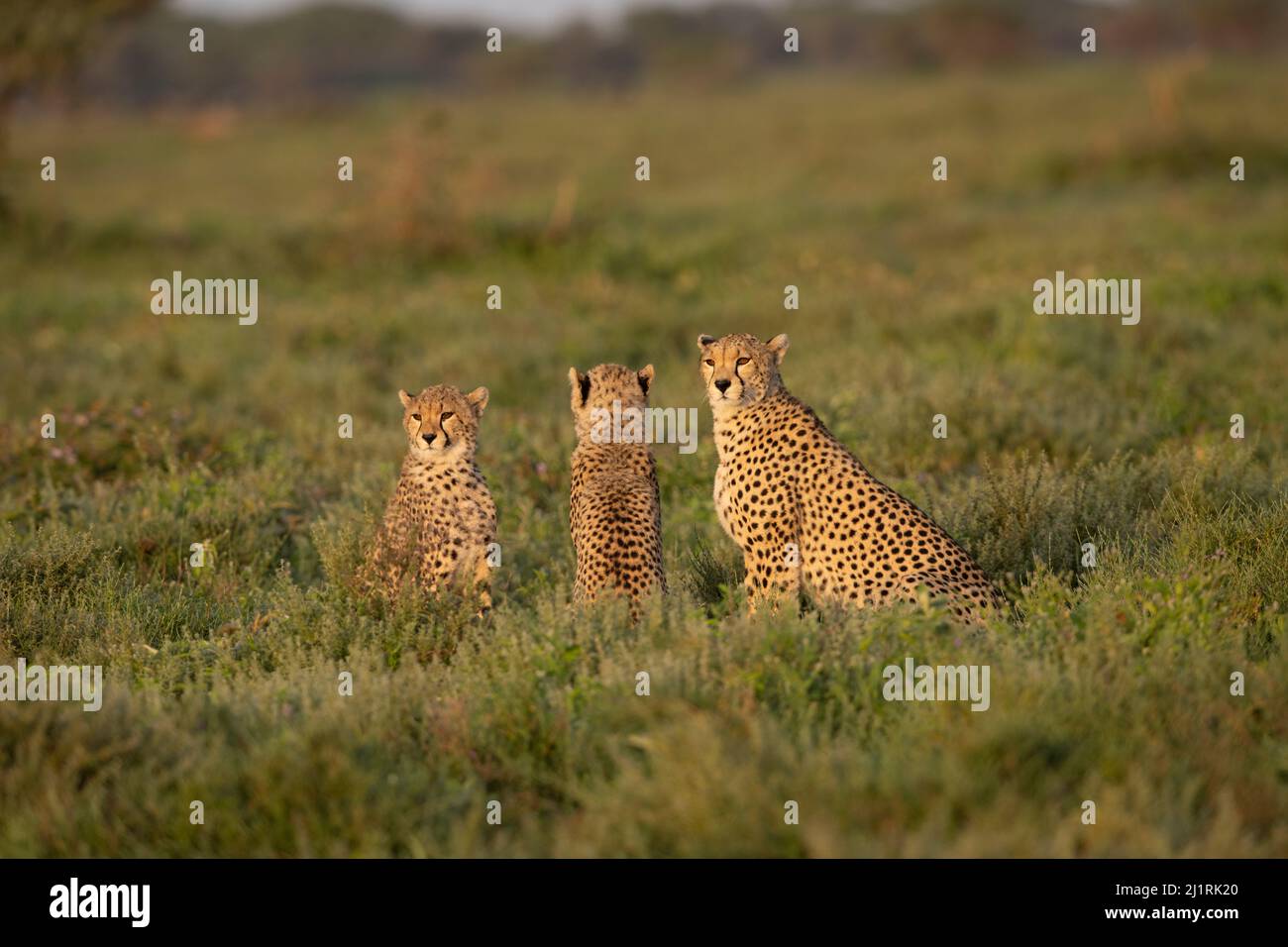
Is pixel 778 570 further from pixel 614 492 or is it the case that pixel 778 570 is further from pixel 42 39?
pixel 42 39

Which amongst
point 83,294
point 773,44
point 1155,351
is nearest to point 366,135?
point 83,294

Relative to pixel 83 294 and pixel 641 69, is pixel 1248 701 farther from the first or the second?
pixel 641 69

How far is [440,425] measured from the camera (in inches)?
201

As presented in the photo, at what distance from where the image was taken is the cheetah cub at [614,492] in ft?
15.5

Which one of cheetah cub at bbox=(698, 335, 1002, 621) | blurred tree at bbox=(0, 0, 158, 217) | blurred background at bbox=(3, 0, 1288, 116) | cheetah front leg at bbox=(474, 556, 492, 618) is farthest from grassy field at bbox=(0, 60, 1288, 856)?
blurred background at bbox=(3, 0, 1288, 116)

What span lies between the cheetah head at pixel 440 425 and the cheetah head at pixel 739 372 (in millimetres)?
904

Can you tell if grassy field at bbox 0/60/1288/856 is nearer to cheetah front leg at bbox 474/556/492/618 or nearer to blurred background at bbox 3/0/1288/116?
cheetah front leg at bbox 474/556/492/618

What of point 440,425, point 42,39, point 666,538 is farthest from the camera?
point 42,39

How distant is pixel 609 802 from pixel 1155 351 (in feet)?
21.9

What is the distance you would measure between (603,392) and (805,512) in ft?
3.39

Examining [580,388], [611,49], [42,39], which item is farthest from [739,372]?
[611,49]

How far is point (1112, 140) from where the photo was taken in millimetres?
19797

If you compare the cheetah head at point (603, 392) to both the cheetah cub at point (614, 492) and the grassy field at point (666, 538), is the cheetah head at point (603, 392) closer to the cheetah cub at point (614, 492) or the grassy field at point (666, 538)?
the cheetah cub at point (614, 492)

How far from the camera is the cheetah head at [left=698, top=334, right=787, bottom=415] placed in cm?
498
